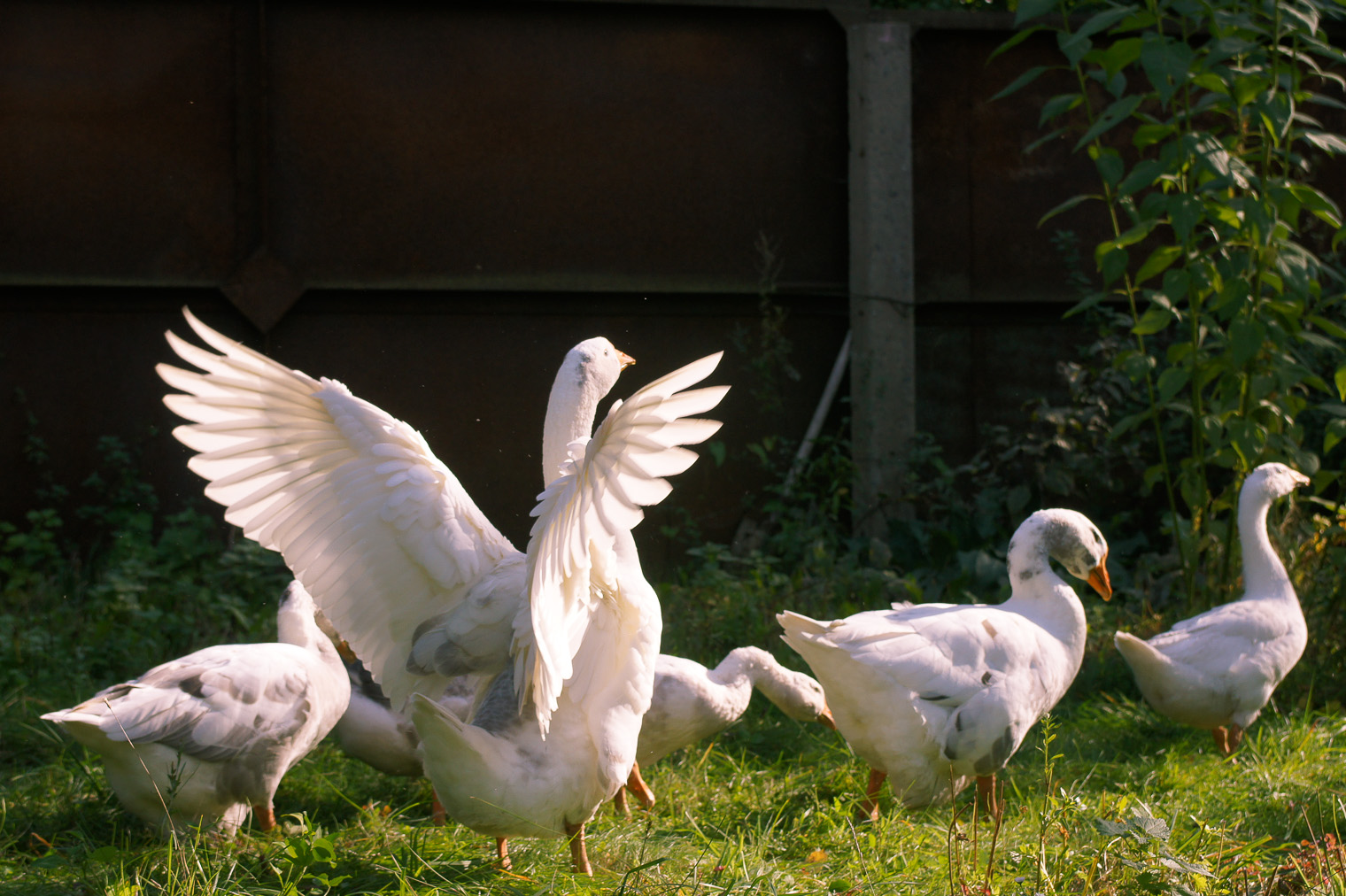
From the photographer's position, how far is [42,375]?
5547 mm

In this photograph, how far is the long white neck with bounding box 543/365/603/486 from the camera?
114 inches

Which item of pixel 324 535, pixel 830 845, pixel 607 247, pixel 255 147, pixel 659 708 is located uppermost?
pixel 255 147

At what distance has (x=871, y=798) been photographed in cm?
322

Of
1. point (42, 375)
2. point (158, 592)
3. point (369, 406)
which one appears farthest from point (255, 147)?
point (369, 406)

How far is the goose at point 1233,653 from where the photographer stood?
3533mm

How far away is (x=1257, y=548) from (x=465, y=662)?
2.66m

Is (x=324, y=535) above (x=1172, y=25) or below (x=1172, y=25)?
below

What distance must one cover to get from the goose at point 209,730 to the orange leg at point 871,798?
4.78 ft

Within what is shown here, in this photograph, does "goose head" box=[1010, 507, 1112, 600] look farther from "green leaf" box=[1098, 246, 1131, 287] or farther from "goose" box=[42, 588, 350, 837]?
"goose" box=[42, 588, 350, 837]

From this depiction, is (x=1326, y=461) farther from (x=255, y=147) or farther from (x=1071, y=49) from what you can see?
(x=255, y=147)

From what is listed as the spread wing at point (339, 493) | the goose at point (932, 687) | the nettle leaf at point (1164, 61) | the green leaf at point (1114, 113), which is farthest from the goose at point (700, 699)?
the nettle leaf at point (1164, 61)

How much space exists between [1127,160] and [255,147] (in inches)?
167

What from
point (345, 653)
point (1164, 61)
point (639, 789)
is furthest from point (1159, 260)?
point (345, 653)

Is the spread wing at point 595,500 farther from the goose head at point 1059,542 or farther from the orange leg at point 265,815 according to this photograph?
the goose head at point 1059,542
